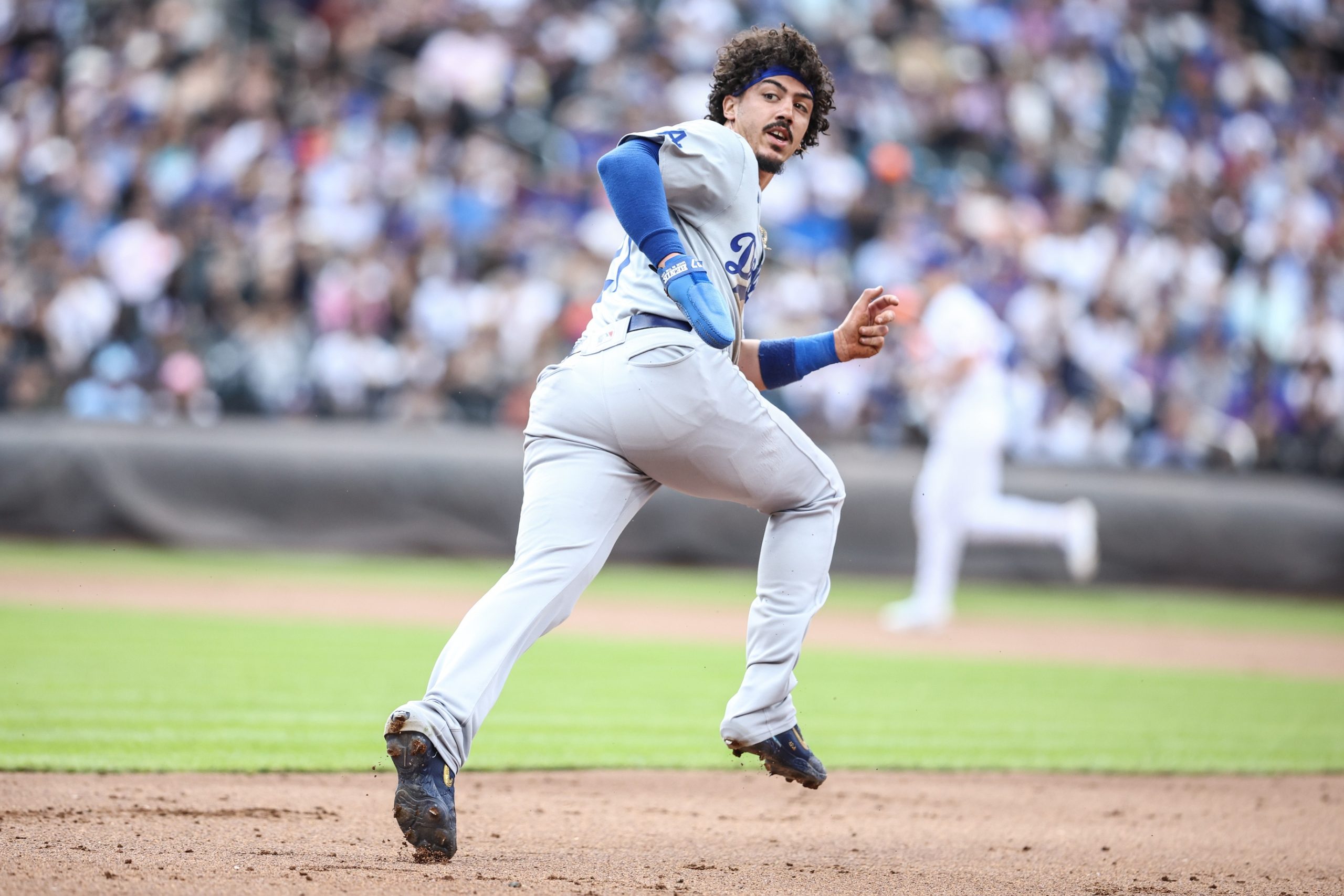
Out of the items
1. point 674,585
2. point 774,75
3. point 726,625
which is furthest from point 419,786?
point 674,585

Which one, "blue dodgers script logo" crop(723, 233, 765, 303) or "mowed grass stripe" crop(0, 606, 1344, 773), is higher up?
"blue dodgers script logo" crop(723, 233, 765, 303)

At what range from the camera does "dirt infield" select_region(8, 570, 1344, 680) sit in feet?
30.5

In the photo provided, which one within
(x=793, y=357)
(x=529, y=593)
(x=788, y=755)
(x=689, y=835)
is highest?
(x=793, y=357)

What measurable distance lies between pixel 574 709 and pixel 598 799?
2.00m

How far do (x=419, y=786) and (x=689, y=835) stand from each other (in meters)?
1.10

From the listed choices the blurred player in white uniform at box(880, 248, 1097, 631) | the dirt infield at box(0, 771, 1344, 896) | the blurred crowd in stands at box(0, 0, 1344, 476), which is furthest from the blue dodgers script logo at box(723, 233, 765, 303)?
the blurred crowd in stands at box(0, 0, 1344, 476)

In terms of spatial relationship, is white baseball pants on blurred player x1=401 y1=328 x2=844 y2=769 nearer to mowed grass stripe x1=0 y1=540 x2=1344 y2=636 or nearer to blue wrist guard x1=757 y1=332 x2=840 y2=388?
blue wrist guard x1=757 y1=332 x2=840 y2=388

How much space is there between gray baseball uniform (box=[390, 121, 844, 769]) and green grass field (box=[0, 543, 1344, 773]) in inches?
74.6

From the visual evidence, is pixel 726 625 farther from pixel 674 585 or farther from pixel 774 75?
pixel 774 75

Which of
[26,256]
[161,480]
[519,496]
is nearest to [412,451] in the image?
[519,496]

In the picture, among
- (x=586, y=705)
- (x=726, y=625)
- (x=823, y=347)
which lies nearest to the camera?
(x=823, y=347)

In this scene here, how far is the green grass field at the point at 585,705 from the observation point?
5547 millimetres

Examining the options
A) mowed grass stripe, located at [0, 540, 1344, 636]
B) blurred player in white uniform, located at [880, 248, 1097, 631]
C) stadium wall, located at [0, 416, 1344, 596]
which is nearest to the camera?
blurred player in white uniform, located at [880, 248, 1097, 631]

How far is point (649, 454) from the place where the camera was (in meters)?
3.51
